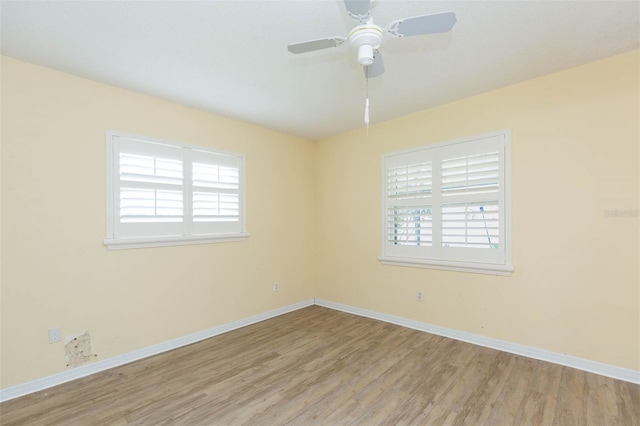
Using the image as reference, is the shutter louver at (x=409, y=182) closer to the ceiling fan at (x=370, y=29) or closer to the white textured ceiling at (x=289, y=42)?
the white textured ceiling at (x=289, y=42)

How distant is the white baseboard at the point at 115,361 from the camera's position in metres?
2.31

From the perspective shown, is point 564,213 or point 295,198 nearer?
point 564,213

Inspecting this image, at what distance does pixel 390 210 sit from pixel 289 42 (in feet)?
7.82

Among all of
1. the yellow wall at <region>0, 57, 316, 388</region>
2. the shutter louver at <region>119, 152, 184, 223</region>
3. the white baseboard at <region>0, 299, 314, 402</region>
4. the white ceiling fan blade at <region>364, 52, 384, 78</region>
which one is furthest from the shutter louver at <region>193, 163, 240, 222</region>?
the white ceiling fan blade at <region>364, 52, 384, 78</region>

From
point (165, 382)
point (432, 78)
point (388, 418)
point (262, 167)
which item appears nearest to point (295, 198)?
point (262, 167)

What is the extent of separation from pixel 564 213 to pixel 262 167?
3.34m

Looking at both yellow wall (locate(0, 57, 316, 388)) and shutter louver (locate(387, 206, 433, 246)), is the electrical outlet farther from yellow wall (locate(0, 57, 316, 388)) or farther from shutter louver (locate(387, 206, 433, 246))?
shutter louver (locate(387, 206, 433, 246))

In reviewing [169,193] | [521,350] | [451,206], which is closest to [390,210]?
[451,206]

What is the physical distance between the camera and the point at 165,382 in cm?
248

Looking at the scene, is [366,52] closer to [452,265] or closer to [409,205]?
[409,205]

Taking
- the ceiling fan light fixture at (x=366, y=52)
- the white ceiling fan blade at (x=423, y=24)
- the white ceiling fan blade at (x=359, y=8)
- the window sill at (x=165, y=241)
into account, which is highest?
the white ceiling fan blade at (x=359, y=8)

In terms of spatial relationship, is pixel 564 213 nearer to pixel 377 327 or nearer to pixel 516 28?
pixel 516 28

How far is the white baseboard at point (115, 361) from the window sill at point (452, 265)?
1.86m

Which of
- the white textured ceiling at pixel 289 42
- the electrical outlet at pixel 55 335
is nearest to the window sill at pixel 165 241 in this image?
the electrical outlet at pixel 55 335
